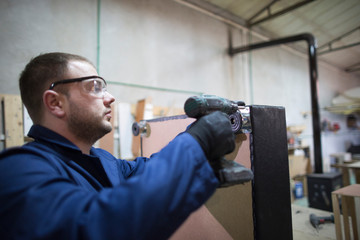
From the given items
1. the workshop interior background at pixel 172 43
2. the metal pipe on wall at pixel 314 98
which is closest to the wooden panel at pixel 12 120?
the workshop interior background at pixel 172 43

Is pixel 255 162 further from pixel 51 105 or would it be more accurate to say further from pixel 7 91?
pixel 7 91

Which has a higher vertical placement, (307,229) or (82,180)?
(82,180)

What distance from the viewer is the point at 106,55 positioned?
2.34 m

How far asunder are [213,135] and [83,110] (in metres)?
0.53

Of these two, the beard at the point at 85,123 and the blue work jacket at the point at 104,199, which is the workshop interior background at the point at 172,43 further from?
the blue work jacket at the point at 104,199

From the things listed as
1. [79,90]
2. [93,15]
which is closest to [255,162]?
[79,90]

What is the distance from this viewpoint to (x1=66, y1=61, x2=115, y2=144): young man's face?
2.65 feet

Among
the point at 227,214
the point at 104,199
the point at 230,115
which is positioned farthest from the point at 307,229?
the point at 104,199

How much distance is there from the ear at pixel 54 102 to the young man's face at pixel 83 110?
0.03 meters

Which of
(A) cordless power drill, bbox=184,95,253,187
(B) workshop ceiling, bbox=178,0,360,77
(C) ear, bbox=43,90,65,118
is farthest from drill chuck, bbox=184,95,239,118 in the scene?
(B) workshop ceiling, bbox=178,0,360,77

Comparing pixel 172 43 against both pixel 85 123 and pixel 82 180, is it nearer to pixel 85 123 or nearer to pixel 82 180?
pixel 85 123

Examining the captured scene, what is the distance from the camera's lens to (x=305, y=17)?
11.2 feet

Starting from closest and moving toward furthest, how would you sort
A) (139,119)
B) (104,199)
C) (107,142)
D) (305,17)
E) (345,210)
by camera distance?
1. (104,199)
2. (345,210)
3. (107,142)
4. (139,119)
5. (305,17)

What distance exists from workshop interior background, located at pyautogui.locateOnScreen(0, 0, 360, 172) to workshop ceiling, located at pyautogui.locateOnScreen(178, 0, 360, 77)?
0.7 inches
